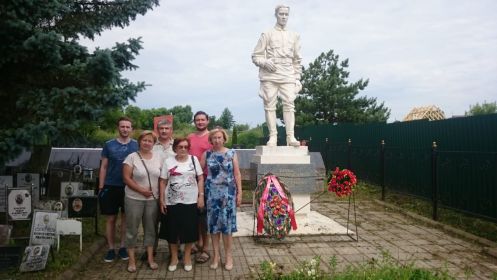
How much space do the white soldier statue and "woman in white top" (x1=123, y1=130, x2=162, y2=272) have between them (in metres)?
3.01

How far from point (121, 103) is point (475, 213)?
6.12 meters

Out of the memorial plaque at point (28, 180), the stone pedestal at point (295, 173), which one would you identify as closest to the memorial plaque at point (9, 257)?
the memorial plaque at point (28, 180)

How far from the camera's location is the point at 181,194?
4.49 m

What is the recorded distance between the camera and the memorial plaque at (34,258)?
4.41m

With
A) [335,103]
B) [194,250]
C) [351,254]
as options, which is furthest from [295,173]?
[335,103]

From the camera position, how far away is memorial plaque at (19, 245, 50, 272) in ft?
14.5

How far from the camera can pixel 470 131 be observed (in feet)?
27.6

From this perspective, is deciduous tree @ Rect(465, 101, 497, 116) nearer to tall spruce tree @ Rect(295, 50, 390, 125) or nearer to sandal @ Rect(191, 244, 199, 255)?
tall spruce tree @ Rect(295, 50, 390, 125)

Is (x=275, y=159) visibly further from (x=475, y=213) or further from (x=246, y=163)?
(x=246, y=163)

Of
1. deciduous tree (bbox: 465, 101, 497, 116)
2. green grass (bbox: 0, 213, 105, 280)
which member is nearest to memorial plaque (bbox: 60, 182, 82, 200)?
green grass (bbox: 0, 213, 105, 280)

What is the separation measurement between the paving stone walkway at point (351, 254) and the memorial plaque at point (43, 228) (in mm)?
594

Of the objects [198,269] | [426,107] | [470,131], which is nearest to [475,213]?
[470,131]

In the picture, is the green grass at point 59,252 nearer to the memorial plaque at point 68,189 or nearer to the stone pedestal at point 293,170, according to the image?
the memorial plaque at point 68,189

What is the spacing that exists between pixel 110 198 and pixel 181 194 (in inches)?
41.7
